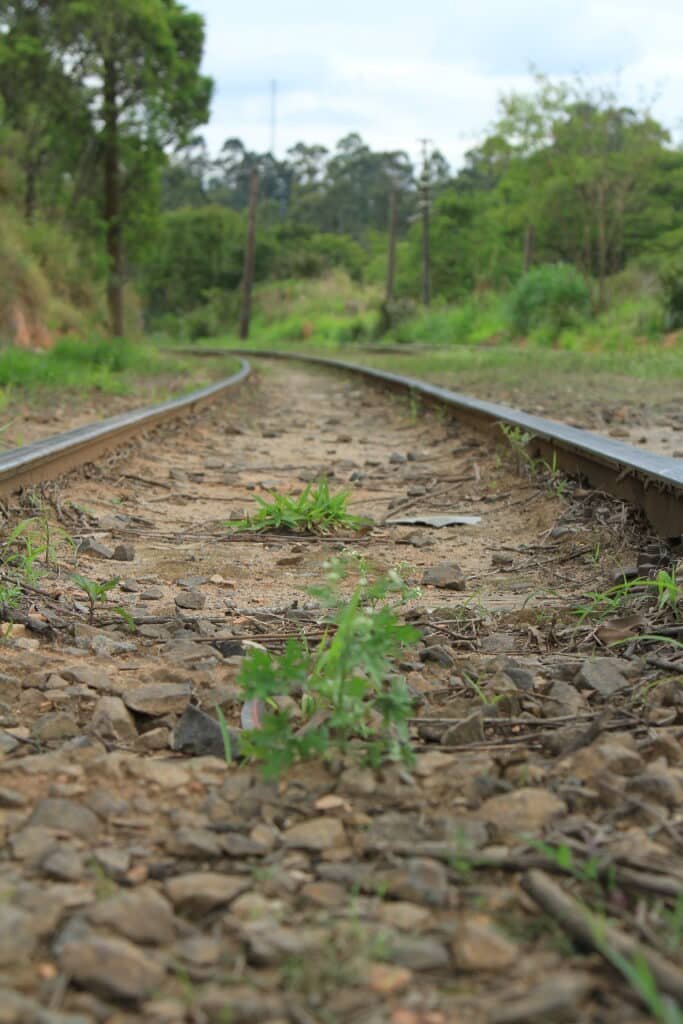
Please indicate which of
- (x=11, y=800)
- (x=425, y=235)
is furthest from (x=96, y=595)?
(x=425, y=235)

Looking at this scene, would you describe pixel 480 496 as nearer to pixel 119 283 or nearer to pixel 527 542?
pixel 527 542

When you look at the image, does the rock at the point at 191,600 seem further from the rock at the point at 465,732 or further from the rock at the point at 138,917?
the rock at the point at 138,917

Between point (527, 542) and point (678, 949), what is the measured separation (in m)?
2.55

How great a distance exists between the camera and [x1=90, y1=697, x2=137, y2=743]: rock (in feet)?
5.82

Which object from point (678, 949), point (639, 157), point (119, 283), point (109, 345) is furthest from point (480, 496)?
point (639, 157)

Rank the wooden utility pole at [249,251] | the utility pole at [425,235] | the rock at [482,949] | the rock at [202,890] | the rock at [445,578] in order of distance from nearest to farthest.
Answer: the rock at [482,949] < the rock at [202,890] < the rock at [445,578] < the wooden utility pole at [249,251] < the utility pole at [425,235]

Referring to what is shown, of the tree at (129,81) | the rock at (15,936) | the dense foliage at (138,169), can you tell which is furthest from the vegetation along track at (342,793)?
the tree at (129,81)

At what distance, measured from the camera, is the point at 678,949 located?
1.08m

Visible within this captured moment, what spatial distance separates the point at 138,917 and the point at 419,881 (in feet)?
1.14

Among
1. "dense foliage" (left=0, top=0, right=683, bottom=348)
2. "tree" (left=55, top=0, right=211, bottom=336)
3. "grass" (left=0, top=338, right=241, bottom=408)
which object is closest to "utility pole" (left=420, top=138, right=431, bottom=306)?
"dense foliage" (left=0, top=0, right=683, bottom=348)

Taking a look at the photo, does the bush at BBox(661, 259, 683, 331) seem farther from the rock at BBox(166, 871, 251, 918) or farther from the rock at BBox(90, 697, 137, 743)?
the rock at BBox(166, 871, 251, 918)

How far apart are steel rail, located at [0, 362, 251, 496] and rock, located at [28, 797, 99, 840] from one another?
2.47 metres

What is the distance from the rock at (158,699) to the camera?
6.19 feet

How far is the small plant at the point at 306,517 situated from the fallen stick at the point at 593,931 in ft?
8.49
